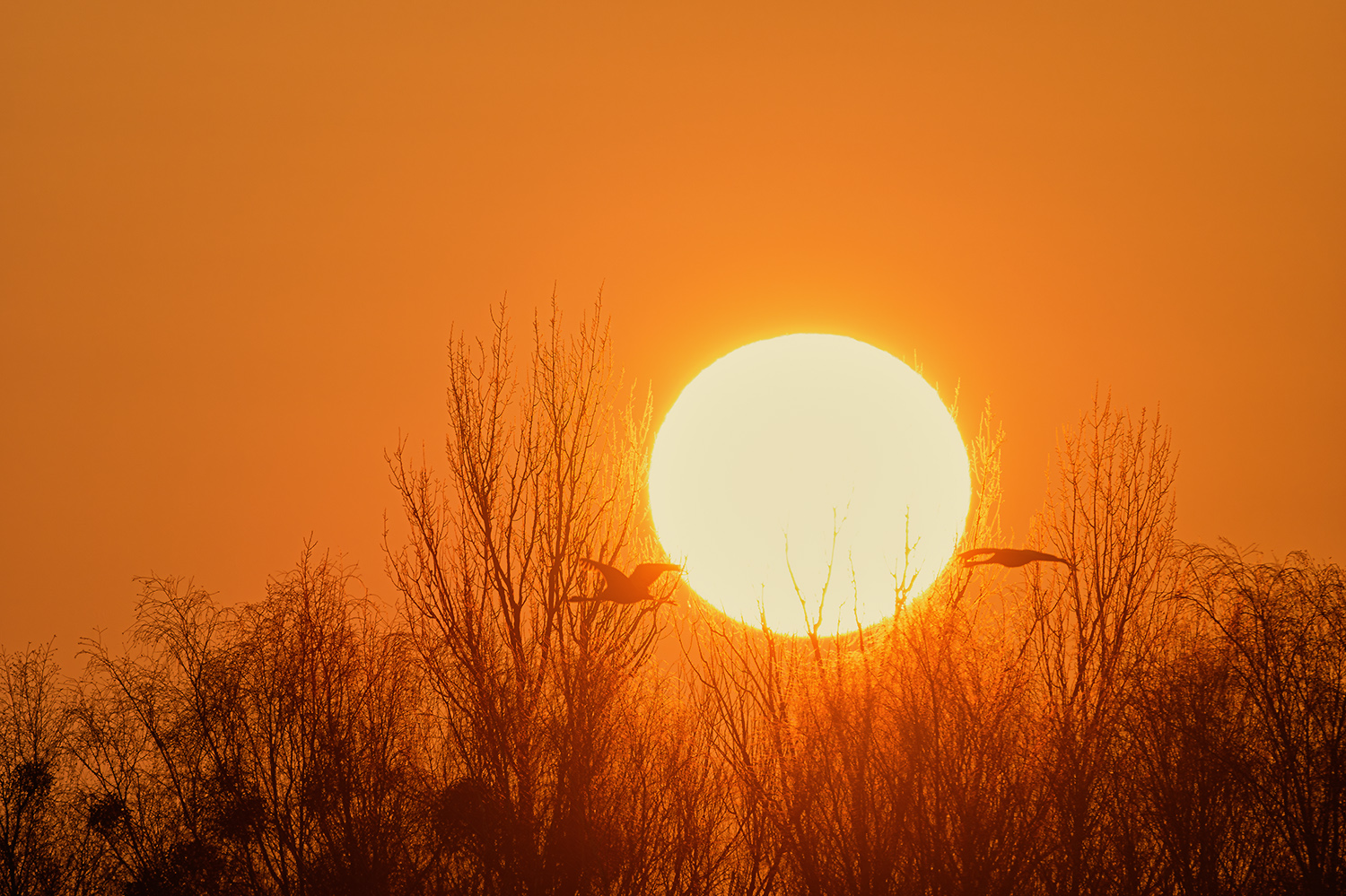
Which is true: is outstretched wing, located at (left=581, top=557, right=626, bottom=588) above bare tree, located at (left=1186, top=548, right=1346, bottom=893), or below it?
above

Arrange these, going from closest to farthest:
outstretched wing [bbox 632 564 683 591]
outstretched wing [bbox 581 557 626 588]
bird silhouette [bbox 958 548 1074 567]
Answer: outstretched wing [bbox 632 564 683 591] → outstretched wing [bbox 581 557 626 588] → bird silhouette [bbox 958 548 1074 567]

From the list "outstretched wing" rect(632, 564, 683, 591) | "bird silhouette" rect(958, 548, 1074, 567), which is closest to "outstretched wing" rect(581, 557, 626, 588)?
"outstretched wing" rect(632, 564, 683, 591)

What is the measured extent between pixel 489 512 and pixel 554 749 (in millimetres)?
3529

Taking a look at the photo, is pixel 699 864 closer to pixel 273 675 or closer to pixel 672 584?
pixel 672 584

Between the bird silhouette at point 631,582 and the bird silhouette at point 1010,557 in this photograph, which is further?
the bird silhouette at point 1010,557

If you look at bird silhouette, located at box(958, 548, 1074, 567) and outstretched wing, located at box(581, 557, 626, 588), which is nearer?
outstretched wing, located at box(581, 557, 626, 588)

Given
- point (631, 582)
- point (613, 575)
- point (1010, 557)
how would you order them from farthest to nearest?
point (1010, 557)
point (613, 575)
point (631, 582)

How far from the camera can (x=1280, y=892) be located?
14.5 m

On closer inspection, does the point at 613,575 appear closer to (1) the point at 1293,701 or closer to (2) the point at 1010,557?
(2) the point at 1010,557

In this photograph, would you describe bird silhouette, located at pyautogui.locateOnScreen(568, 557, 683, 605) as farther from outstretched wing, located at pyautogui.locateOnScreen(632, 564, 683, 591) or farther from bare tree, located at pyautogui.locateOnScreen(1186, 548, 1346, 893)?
bare tree, located at pyautogui.locateOnScreen(1186, 548, 1346, 893)

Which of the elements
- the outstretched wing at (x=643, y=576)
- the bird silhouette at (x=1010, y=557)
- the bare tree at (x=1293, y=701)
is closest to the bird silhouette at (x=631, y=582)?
the outstretched wing at (x=643, y=576)

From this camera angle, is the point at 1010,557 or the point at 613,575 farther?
the point at 1010,557

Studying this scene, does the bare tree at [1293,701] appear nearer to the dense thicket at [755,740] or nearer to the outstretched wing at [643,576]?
the dense thicket at [755,740]

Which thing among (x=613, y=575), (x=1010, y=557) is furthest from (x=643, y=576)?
(x=1010, y=557)
